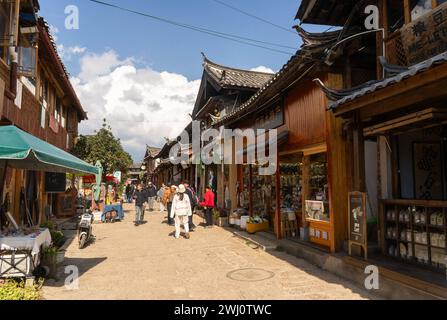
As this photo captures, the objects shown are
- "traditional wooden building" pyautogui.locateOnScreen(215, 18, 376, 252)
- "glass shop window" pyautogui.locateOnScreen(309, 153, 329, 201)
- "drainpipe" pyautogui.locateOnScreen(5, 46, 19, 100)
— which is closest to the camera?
"traditional wooden building" pyautogui.locateOnScreen(215, 18, 376, 252)

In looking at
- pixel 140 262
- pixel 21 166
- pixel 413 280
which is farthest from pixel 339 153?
pixel 21 166

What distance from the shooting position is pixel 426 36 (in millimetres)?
6078

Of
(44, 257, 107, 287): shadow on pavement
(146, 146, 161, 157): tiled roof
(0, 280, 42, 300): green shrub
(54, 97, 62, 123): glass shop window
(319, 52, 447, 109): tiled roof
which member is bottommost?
(44, 257, 107, 287): shadow on pavement

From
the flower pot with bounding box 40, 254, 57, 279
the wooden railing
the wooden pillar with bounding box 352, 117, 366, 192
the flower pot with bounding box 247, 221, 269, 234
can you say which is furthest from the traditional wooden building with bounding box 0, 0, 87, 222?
the wooden railing

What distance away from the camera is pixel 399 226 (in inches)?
270

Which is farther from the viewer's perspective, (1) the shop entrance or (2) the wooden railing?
(1) the shop entrance

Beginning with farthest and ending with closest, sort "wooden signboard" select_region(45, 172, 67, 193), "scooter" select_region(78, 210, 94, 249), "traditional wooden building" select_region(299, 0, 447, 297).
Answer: "wooden signboard" select_region(45, 172, 67, 193) → "scooter" select_region(78, 210, 94, 249) → "traditional wooden building" select_region(299, 0, 447, 297)

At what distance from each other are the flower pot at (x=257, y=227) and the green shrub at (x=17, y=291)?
7600mm

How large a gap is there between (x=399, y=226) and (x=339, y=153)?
7.06 ft

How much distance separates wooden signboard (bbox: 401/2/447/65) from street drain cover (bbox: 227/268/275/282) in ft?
17.3

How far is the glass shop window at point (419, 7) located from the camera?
20.9 feet

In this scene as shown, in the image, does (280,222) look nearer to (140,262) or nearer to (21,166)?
(140,262)

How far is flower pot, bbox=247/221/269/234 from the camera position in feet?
40.1

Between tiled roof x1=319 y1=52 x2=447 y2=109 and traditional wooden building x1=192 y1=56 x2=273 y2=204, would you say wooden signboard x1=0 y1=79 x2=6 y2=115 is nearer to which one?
tiled roof x1=319 y1=52 x2=447 y2=109
